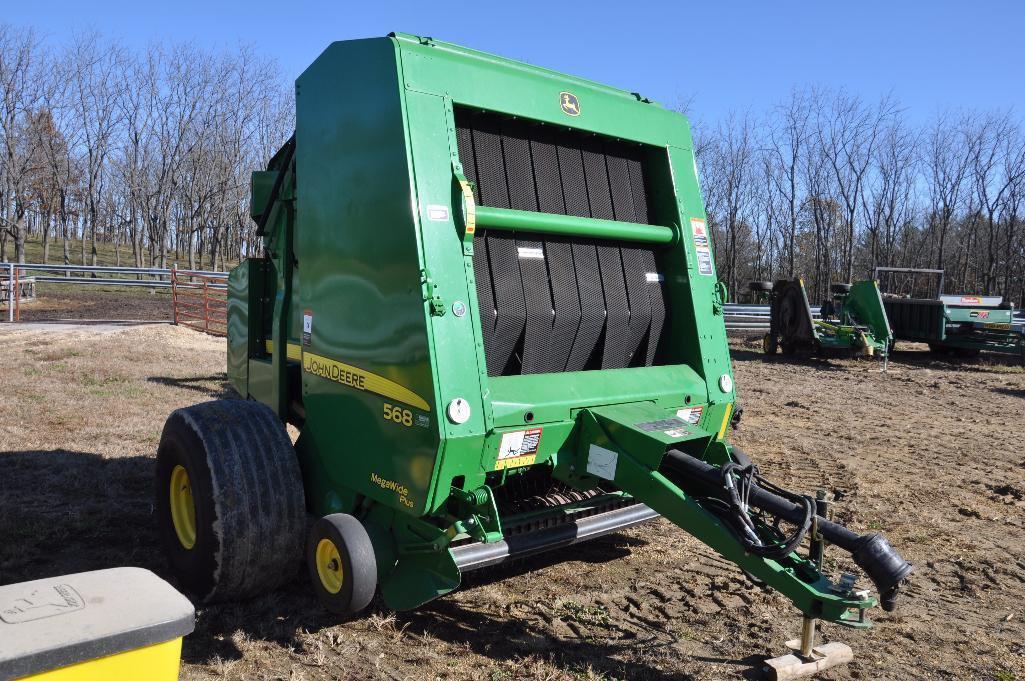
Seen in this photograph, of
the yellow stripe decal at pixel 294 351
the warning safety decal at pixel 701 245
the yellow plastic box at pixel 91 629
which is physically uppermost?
the warning safety decal at pixel 701 245

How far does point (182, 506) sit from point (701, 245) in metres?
3.26

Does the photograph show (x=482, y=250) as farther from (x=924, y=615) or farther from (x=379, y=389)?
(x=924, y=615)

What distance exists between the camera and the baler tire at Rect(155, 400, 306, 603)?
3.66 m

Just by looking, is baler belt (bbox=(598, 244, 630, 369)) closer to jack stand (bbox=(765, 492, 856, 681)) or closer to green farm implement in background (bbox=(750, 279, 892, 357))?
jack stand (bbox=(765, 492, 856, 681))

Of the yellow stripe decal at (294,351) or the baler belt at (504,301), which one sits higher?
the baler belt at (504,301)

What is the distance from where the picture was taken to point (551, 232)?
390 centimetres

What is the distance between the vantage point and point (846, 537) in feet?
9.59

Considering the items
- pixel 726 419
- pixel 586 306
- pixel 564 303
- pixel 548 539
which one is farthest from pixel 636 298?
pixel 548 539

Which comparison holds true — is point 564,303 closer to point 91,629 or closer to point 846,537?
point 846,537

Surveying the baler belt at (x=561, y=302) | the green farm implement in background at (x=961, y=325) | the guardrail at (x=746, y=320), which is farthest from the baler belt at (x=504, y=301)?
the guardrail at (x=746, y=320)

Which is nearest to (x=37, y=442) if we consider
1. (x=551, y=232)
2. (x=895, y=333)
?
(x=551, y=232)

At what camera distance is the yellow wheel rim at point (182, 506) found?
4.20m

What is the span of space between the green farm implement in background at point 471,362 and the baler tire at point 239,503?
0.01 metres

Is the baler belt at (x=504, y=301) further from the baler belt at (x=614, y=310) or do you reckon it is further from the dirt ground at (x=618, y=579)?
the dirt ground at (x=618, y=579)
